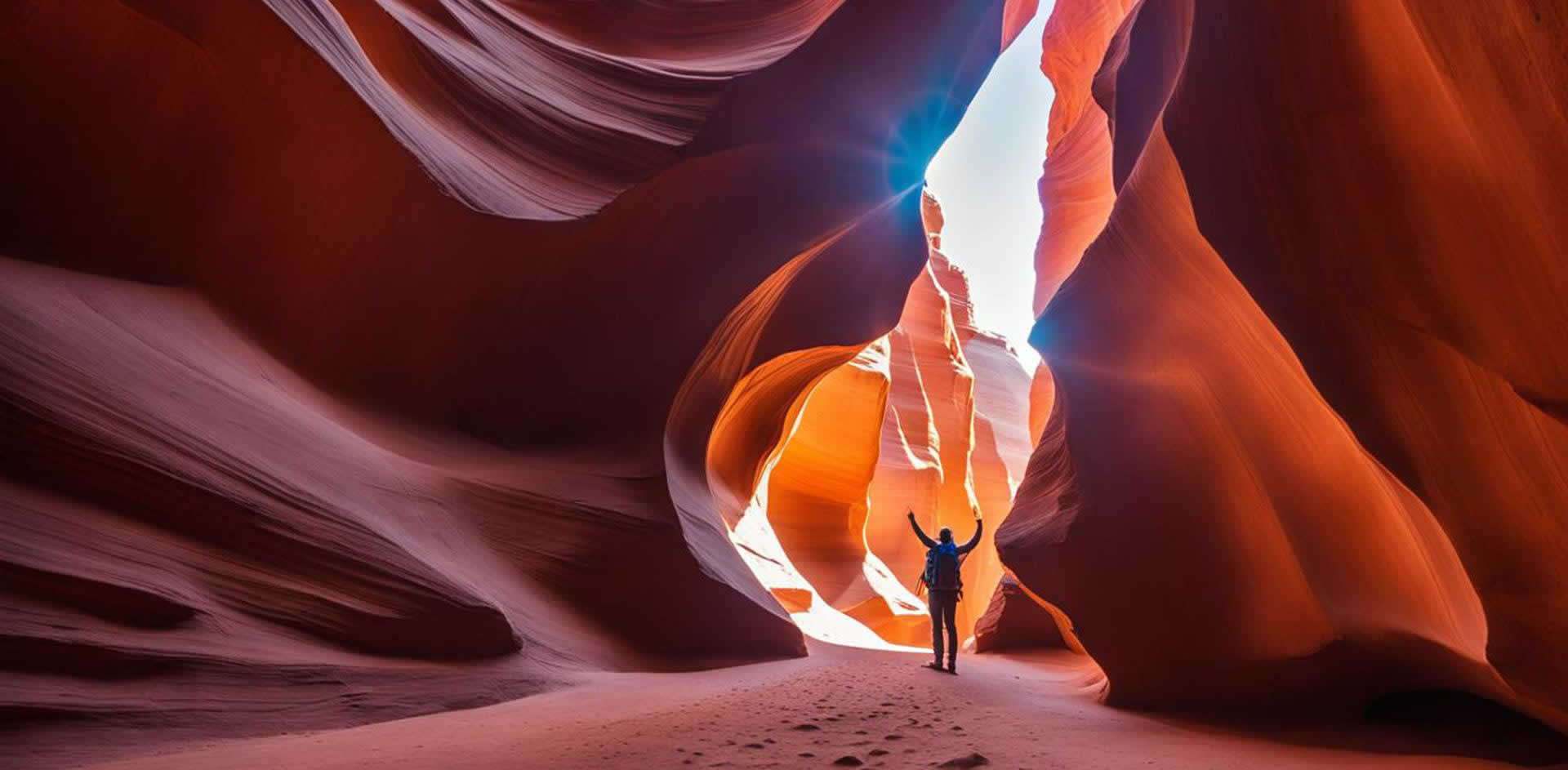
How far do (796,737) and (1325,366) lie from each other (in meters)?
3.26

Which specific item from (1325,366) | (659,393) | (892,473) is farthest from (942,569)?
(892,473)

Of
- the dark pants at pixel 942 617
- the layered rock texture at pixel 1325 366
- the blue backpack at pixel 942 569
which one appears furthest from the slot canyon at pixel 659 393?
the blue backpack at pixel 942 569

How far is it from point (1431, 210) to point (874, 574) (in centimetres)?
1778

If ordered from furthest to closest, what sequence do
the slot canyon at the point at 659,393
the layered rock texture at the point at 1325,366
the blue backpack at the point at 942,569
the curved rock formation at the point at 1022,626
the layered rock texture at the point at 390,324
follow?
the curved rock formation at the point at 1022,626 < the blue backpack at the point at 942,569 < the layered rock texture at the point at 390,324 < the slot canyon at the point at 659,393 < the layered rock texture at the point at 1325,366

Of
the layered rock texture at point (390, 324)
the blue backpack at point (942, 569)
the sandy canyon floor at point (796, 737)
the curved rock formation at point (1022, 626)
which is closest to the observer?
the sandy canyon floor at point (796, 737)

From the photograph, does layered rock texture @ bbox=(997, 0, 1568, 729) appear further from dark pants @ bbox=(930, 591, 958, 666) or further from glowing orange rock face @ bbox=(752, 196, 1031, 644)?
glowing orange rock face @ bbox=(752, 196, 1031, 644)

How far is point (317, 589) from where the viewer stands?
4586mm

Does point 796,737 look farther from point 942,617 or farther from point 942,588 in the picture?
point 942,617

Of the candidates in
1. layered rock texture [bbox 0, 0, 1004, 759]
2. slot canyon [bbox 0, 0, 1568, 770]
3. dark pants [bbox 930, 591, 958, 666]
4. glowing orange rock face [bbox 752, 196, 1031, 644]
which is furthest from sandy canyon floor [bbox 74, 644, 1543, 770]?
glowing orange rock face [bbox 752, 196, 1031, 644]

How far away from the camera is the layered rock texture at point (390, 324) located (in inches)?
155

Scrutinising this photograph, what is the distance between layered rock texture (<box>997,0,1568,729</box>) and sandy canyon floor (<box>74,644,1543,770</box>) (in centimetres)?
68

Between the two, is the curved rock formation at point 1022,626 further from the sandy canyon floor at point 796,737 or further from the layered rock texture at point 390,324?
Result: the sandy canyon floor at point 796,737

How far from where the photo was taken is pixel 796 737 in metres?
3.75

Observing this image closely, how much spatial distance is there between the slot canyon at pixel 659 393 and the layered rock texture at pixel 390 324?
3 centimetres
